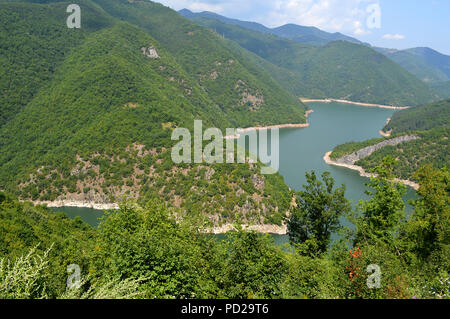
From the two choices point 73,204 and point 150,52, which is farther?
point 150,52

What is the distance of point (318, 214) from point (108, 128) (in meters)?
49.7

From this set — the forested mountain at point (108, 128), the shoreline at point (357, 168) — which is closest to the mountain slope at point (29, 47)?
the forested mountain at point (108, 128)

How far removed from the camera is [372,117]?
470 ft

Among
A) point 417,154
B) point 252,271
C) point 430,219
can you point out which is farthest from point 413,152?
point 252,271

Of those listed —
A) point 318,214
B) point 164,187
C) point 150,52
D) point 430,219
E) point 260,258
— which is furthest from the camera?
point 150,52

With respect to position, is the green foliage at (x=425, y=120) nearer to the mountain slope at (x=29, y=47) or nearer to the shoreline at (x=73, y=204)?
the shoreline at (x=73, y=204)

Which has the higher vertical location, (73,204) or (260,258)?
(260,258)

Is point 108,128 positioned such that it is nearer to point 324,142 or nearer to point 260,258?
point 260,258

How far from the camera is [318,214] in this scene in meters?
19.4

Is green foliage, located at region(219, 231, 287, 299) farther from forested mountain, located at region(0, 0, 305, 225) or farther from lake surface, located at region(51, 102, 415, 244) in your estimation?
lake surface, located at region(51, 102, 415, 244)

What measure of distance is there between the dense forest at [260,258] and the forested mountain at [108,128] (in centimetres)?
529

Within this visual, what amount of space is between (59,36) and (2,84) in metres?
27.1

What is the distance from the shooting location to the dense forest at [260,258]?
8.84 m
